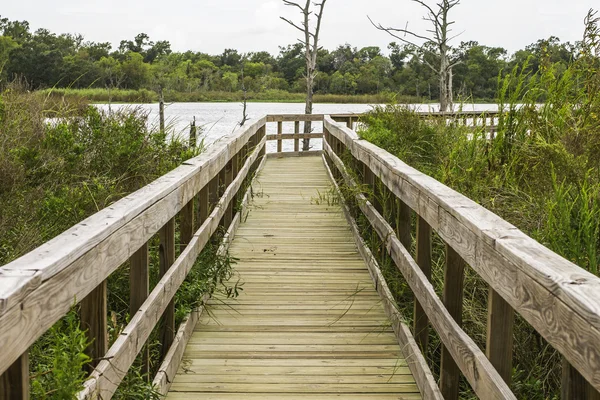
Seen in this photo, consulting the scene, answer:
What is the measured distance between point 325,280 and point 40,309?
3.91m

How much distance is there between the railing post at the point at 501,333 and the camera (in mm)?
2266

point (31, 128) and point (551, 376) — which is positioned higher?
point (31, 128)

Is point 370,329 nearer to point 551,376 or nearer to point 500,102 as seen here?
point 551,376

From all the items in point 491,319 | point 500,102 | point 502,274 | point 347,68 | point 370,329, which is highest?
point 347,68

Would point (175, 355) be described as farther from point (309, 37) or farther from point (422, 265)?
point (309, 37)

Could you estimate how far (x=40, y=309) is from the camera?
1633mm

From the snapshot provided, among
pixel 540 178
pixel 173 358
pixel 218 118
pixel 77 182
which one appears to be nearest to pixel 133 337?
pixel 173 358

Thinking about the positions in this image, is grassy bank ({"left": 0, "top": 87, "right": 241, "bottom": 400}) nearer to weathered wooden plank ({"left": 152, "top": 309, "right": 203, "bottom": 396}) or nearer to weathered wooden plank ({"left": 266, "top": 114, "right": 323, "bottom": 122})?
weathered wooden plank ({"left": 152, "top": 309, "right": 203, "bottom": 396})

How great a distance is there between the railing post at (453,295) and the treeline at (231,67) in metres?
2.81

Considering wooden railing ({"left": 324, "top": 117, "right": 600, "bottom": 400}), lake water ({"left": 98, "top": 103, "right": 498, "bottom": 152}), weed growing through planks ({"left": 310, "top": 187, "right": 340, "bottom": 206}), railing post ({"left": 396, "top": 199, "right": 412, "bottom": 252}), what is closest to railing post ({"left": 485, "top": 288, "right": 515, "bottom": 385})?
wooden railing ({"left": 324, "top": 117, "right": 600, "bottom": 400})

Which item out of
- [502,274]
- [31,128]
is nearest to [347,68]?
[31,128]

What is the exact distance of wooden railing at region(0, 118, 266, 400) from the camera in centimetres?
155

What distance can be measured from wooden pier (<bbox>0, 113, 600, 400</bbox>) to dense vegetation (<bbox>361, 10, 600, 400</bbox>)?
0.97 ft

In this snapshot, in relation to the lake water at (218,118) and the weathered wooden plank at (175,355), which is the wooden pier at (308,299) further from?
the lake water at (218,118)
